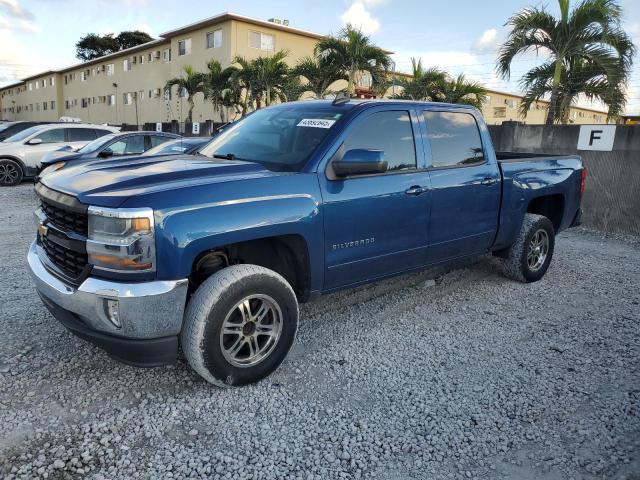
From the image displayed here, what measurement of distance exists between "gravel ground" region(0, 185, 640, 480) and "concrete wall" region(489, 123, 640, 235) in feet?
15.0

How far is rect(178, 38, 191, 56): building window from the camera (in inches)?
1321

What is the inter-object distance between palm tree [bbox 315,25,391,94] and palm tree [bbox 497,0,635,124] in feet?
28.0

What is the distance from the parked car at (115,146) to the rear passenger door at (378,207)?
7.41 metres

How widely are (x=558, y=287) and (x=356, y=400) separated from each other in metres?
3.40

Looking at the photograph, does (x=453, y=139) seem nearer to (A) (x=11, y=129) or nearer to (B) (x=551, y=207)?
(B) (x=551, y=207)

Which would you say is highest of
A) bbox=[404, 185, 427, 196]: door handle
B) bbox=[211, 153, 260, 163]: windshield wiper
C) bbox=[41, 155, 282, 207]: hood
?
bbox=[211, 153, 260, 163]: windshield wiper

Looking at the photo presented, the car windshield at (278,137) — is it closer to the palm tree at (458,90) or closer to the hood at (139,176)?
the hood at (139,176)

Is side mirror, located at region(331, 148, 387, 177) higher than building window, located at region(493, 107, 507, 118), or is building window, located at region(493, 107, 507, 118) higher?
building window, located at region(493, 107, 507, 118)

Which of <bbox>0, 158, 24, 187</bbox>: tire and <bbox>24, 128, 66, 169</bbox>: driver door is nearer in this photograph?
<bbox>0, 158, 24, 187</bbox>: tire

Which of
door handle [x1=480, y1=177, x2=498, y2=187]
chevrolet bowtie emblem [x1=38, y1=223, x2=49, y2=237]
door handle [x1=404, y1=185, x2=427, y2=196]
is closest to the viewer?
chevrolet bowtie emblem [x1=38, y1=223, x2=49, y2=237]

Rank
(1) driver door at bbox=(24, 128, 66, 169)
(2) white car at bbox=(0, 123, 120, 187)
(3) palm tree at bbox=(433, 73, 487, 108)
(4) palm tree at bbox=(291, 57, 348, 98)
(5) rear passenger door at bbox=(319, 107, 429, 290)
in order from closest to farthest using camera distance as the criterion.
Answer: (5) rear passenger door at bbox=(319, 107, 429, 290), (2) white car at bbox=(0, 123, 120, 187), (1) driver door at bbox=(24, 128, 66, 169), (3) palm tree at bbox=(433, 73, 487, 108), (4) palm tree at bbox=(291, 57, 348, 98)

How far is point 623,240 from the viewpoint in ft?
27.0

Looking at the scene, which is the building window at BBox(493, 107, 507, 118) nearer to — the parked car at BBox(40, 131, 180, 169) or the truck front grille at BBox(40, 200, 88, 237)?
the parked car at BBox(40, 131, 180, 169)

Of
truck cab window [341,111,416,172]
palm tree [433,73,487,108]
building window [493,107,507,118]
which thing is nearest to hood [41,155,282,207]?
truck cab window [341,111,416,172]
